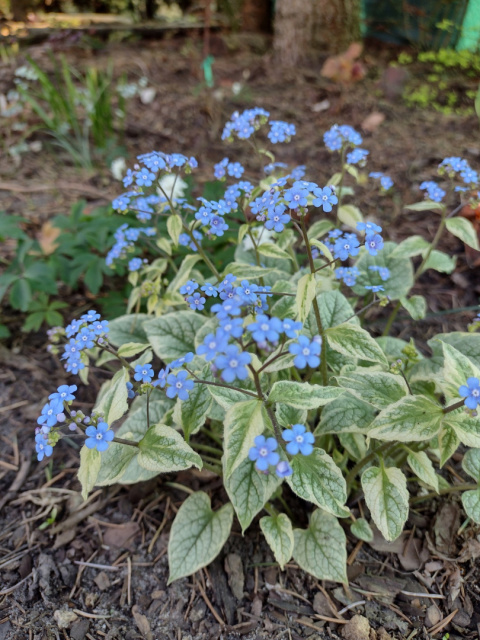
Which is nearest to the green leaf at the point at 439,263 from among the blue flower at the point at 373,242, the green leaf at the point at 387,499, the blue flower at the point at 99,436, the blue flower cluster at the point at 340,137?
the blue flower cluster at the point at 340,137

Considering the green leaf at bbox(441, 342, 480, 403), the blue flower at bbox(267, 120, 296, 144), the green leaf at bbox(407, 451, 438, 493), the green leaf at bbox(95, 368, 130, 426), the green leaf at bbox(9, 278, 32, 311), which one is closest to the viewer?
the green leaf at bbox(441, 342, 480, 403)

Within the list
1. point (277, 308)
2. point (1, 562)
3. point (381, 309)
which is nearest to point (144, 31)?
point (381, 309)

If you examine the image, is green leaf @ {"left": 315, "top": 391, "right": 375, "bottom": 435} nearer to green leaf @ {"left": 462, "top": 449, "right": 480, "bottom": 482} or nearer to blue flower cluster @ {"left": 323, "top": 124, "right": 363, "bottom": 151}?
green leaf @ {"left": 462, "top": 449, "right": 480, "bottom": 482}

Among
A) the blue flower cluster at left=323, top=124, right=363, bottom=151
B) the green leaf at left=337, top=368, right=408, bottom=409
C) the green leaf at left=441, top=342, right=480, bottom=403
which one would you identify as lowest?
the green leaf at left=337, top=368, right=408, bottom=409

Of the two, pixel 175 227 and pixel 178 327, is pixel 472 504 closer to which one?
pixel 178 327

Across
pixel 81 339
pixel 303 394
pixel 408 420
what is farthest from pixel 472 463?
pixel 81 339

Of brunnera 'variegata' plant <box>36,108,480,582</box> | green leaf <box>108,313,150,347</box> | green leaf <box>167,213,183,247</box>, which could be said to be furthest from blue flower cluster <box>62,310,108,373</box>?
green leaf <box>108,313,150,347</box>

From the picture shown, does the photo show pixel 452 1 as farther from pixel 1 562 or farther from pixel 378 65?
pixel 1 562
